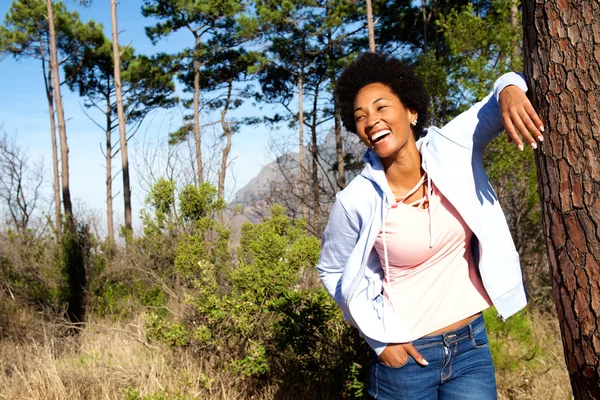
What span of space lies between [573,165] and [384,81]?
763mm

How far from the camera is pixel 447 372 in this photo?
1.85 m

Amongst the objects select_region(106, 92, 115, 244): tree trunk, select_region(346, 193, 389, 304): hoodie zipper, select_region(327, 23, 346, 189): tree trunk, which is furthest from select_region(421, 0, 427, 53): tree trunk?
select_region(346, 193, 389, 304): hoodie zipper

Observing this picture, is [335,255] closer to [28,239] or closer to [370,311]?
[370,311]

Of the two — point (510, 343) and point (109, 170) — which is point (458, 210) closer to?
point (510, 343)

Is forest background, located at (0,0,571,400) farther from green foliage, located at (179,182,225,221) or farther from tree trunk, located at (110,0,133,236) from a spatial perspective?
tree trunk, located at (110,0,133,236)

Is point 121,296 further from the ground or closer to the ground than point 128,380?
further from the ground

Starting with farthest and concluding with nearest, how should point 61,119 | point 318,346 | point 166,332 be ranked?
point 61,119 → point 166,332 → point 318,346

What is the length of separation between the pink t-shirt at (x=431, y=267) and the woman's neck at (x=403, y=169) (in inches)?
4.4

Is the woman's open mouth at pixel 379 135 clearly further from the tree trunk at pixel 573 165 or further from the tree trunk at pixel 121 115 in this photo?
the tree trunk at pixel 121 115

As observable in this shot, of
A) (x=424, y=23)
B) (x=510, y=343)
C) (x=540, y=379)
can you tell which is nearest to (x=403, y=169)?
(x=540, y=379)

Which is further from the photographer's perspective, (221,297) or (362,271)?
(221,297)

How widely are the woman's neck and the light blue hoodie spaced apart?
47mm

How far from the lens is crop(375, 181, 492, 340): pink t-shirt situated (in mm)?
1852

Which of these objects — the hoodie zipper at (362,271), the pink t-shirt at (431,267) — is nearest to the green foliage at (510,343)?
the pink t-shirt at (431,267)
